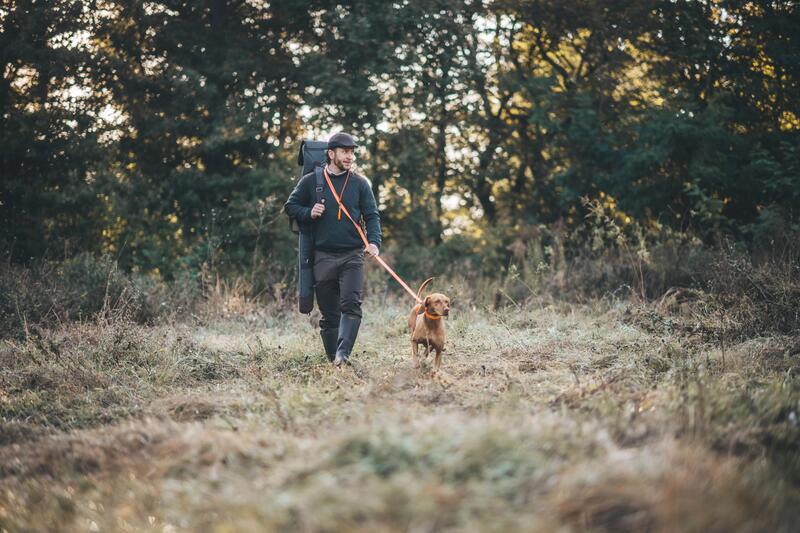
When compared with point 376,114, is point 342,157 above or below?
below

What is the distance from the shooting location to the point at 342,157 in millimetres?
6605

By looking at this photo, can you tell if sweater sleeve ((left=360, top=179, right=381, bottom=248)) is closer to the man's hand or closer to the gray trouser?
the gray trouser

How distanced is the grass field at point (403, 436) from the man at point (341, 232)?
60 centimetres

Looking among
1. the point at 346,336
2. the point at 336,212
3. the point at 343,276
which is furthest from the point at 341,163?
the point at 346,336

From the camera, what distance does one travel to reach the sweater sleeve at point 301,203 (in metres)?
6.63

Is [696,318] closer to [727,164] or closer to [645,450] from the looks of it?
[645,450]

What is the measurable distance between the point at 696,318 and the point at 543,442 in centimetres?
521

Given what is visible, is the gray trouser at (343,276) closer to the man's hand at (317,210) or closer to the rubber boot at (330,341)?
the rubber boot at (330,341)

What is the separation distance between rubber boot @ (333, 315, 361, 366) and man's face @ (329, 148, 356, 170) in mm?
1511

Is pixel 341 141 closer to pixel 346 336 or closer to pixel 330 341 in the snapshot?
pixel 346 336

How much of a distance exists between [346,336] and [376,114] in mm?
10608

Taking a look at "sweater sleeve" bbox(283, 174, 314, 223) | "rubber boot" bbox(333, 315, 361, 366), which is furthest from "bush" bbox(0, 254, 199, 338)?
"rubber boot" bbox(333, 315, 361, 366)

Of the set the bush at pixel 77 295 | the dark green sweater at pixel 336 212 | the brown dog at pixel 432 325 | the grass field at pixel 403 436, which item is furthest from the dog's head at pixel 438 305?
the bush at pixel 77 295

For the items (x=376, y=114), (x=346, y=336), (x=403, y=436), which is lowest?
(x=346, y=336)
